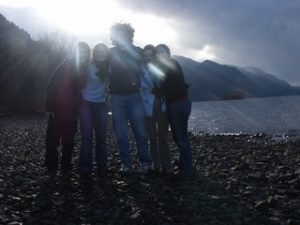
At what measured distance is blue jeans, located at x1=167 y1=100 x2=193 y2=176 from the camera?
32.3 feet

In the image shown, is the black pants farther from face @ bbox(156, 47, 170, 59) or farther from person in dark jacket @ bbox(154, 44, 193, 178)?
face @ bbox(156, 47, 170, 59)

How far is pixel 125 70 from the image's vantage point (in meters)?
9.93

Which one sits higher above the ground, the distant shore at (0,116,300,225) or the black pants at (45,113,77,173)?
the black pants at (45,113,77,173)

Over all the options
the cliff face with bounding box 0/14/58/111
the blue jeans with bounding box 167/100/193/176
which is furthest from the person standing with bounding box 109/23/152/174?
the cliff face with bounding box 0/14/58/111

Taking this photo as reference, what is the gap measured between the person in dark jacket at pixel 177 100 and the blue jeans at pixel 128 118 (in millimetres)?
646

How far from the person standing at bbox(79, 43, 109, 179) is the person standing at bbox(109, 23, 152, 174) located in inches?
8.3

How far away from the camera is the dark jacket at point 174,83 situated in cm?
985

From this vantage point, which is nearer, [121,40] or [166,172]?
[121,40]

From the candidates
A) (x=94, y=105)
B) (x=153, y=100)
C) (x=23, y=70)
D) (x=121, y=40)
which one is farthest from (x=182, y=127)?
(x=23, y=70)

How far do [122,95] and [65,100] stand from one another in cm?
128

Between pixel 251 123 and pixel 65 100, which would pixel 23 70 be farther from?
pixel 65 100

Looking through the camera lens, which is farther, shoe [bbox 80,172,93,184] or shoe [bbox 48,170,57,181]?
shoe [bbox 48,170,57,181]

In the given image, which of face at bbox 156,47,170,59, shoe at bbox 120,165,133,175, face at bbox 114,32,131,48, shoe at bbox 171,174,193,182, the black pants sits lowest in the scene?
shoe at bbox 171,174,193,182

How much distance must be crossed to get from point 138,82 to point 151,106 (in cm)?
61
